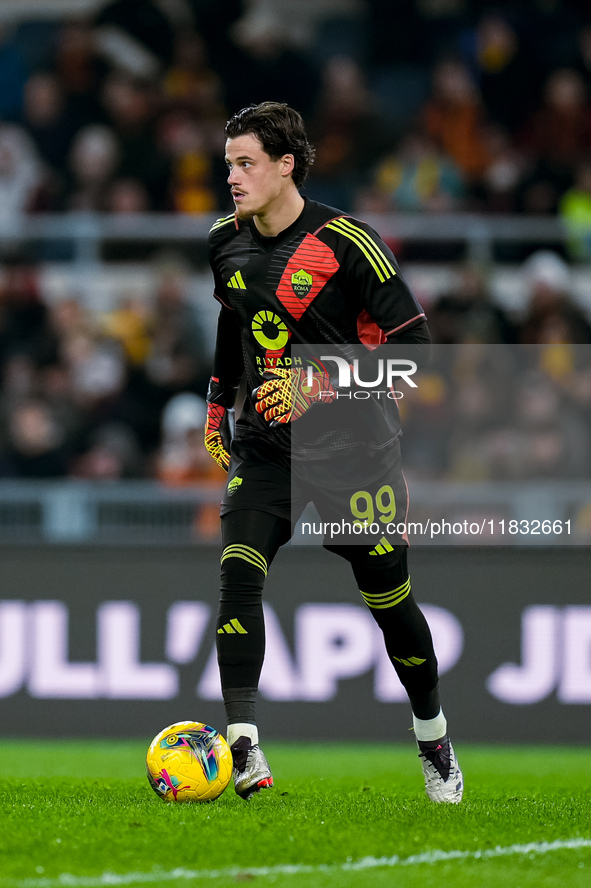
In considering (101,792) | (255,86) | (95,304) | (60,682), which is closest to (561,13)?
(255,86)

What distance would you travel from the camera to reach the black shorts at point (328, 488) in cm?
463

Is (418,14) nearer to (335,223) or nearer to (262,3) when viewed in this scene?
(262,3)

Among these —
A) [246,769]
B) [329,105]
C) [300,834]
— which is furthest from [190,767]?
[329,105]

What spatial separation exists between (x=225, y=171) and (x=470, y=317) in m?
2.92

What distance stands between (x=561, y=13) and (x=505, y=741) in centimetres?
778

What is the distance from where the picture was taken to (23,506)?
296 inches

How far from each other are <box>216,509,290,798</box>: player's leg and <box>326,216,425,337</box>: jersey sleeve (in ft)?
2.66

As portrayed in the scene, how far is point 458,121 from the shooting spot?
11.5 metres

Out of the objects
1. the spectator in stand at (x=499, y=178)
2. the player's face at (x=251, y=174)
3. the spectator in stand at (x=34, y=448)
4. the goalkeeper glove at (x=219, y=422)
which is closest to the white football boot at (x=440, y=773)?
the goalkeeper glove at (x=219, y=422)

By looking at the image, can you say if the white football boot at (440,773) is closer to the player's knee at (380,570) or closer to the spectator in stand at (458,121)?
the player's knee at (380,570)

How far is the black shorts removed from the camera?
15.2ft

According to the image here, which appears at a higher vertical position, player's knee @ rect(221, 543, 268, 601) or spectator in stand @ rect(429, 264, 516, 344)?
spectator in stand @ rect(429, 264, 516, 344)

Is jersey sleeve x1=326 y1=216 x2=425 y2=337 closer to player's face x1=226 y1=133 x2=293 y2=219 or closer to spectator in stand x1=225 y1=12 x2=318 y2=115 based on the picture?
player's face x1=226 y1=133 x2=293 y2=219

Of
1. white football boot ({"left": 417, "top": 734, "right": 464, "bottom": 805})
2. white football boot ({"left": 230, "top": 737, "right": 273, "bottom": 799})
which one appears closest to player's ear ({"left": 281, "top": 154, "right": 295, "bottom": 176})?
white football boot ({"left": 230, "top": 737, "right": 273, "bottom": 799})
